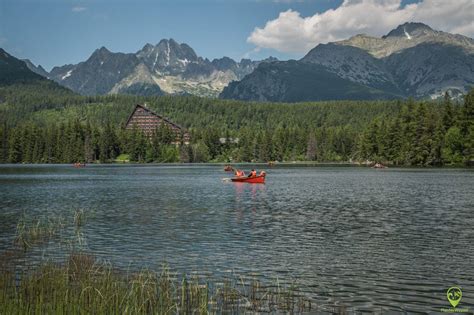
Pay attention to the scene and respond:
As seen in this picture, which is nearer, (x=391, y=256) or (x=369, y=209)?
(x=391, y=256)

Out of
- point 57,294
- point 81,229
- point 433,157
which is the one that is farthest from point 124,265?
point 433,157

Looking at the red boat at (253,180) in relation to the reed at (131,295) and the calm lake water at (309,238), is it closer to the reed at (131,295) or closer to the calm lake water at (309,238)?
the calm lake water at (309,238)

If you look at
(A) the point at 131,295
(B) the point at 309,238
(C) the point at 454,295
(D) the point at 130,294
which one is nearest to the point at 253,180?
(B) the point at 309,238

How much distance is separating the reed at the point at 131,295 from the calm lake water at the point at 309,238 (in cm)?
233

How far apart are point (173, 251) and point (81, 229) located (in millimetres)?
13729

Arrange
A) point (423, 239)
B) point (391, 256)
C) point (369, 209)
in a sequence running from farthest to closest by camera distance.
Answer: point (369, 209) < point (423, 239) < point (391, 256)

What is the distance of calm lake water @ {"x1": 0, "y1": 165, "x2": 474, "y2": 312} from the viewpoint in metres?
27.1

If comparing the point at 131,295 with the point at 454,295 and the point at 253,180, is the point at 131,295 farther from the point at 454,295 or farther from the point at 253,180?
the point at 253,180

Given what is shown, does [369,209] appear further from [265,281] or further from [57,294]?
[57,294]

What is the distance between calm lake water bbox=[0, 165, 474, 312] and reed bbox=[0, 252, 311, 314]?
2330mm

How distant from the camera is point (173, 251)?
36.1 metres

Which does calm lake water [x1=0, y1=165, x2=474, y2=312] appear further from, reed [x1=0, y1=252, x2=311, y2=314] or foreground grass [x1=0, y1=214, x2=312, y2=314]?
reed [x1=0, y1=252, x2=311, y2=314]

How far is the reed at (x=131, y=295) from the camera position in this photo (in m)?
21.1

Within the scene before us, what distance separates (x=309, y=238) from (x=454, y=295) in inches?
686
